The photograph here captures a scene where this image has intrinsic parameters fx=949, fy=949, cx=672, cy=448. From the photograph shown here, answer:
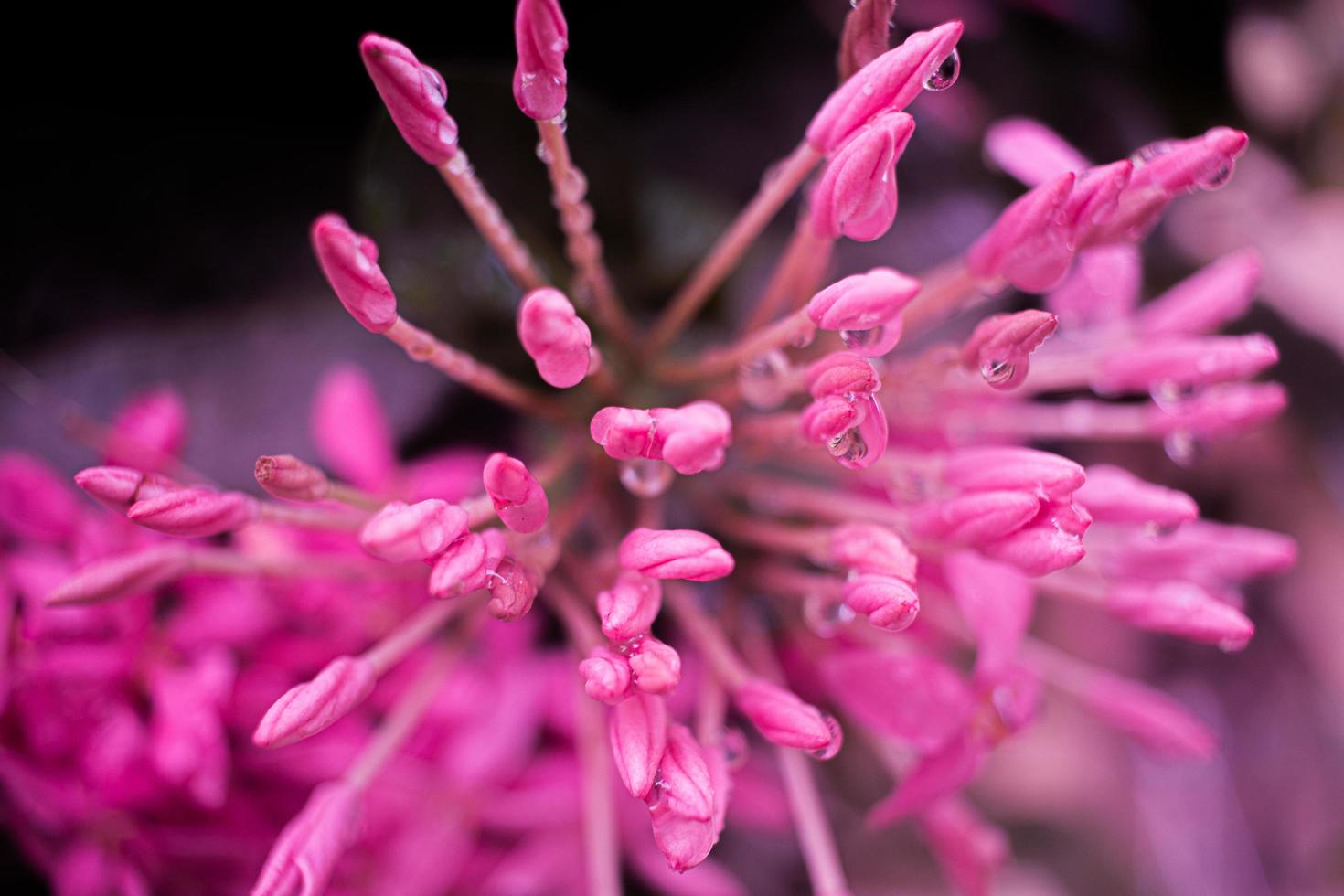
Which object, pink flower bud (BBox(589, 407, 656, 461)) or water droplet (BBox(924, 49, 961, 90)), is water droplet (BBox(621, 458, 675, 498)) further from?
water droplet (BBox(924, 49, 961, 90))

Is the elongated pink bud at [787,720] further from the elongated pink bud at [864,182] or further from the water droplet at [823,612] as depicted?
the elongated pink bud at [864,182]

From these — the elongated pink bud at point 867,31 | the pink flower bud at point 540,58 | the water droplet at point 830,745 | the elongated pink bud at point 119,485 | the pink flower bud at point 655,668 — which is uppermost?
the pink flower bud at point 540,58

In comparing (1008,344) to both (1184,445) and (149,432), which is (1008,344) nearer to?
(1184,445)

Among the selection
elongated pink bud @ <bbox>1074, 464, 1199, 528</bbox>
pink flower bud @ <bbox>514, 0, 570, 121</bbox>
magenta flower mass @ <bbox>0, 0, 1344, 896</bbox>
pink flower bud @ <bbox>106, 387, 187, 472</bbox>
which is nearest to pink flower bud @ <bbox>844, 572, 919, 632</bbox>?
magenta flower mass @ <bbox>0, 0, 1344, 896</bbox>

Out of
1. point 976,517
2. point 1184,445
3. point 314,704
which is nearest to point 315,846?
point 314,704

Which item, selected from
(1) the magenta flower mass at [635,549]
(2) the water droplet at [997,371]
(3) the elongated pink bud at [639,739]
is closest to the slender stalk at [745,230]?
(1) the magenta flower mass at [635,549]
